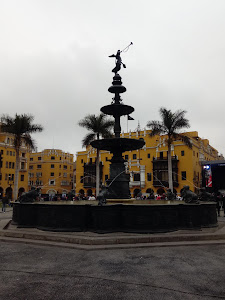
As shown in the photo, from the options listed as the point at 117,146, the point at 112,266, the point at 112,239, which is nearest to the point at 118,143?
the point at 117,146

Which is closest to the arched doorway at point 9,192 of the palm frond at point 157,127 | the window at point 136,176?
the window at point 136,176

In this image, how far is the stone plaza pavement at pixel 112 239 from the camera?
7.33 meters

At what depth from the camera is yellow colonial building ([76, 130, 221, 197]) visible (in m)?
51.1

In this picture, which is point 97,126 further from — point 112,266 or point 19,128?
point 112,266

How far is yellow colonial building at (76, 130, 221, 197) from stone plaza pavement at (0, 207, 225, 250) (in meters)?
40.2

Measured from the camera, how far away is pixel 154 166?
5422 cm

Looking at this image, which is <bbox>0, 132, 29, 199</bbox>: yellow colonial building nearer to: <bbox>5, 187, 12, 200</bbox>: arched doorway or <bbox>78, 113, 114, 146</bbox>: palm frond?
<bbox>5, 187, 12, 200</bbox>: arched doorway

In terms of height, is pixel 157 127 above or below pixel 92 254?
above

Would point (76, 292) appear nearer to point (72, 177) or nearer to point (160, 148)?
point (160, 148)

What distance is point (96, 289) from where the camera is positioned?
14.0 ft

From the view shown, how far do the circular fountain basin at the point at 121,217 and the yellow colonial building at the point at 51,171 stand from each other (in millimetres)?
67020

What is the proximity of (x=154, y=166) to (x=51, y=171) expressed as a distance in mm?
34590

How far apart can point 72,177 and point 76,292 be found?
257ft

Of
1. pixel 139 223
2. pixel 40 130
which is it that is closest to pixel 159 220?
pixel 139 223
